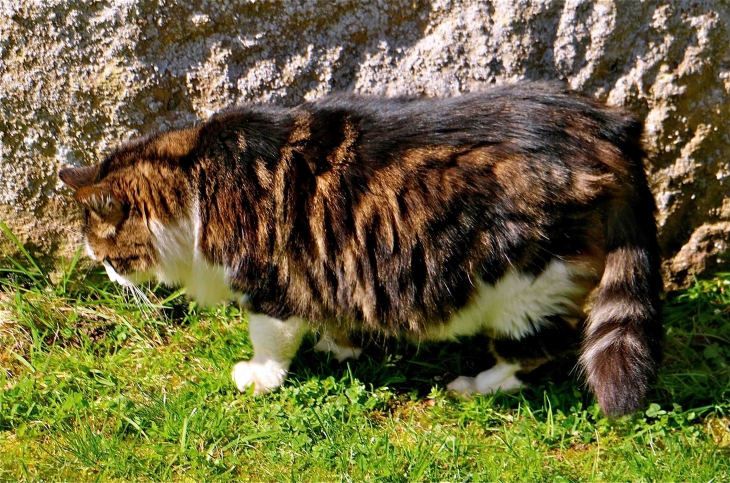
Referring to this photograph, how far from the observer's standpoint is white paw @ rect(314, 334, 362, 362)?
132 inches

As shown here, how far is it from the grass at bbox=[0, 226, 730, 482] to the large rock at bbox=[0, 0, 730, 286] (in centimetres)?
67

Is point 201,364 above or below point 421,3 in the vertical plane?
below

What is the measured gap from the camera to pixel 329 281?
288 centimetres

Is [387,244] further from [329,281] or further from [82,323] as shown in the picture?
[82,323]

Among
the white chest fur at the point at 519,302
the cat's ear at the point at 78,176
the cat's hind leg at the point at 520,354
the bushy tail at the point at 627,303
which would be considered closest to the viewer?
the bushy tail at the point at 627,303

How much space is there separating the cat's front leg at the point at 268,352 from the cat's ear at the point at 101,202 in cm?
67

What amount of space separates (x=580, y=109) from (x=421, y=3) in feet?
2.67

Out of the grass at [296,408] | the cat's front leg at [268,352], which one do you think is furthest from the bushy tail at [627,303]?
the cat's front leg at [268,352]

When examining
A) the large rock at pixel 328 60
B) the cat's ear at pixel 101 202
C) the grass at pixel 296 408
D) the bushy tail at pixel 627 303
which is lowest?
the grass at pixel 296 408

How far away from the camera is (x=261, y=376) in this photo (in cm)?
317

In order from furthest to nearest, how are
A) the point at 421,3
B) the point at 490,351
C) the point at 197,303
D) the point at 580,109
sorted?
the point at 197,303 < the point at 490,351 < the point at 421,3 < the point at 580,109

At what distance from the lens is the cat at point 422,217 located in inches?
104

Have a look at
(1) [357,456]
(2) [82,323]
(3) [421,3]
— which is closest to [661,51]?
(3) [421,3]

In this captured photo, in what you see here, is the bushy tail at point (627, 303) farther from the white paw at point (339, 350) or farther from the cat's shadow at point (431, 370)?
the white paw at point (339, 350)
